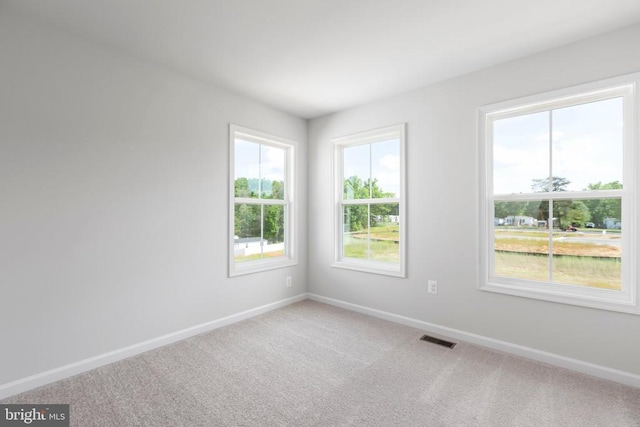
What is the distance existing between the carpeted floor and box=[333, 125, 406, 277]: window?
106 cm

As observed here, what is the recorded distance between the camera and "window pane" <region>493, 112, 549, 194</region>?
8.23ft

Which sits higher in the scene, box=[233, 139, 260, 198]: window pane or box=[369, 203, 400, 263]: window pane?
box=[233, 139, 260, 198]: window pane

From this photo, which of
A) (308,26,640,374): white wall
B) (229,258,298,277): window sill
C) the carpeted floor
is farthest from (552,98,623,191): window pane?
(229,258,298,277): window sill

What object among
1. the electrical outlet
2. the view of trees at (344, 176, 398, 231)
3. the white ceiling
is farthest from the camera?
the view of trees at (344, 176, 398, 231)

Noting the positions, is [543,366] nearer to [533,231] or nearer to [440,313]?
[440,313]

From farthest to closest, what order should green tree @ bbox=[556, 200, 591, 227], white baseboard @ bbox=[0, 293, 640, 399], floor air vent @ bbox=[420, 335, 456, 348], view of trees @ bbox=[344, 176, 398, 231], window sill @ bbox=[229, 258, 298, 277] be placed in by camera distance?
1. view of trees @ bbox=[344, 176, 398, 231]
2. window sill @ bbox=[229, 258, 298, 277]
3. floor air vent @ bbox=[420, 335, 456, 348]
4. green tree @ bbox=[556, 200, 591, 227]
5. white baseboard @ bbox=[0, 293, 640, 399]

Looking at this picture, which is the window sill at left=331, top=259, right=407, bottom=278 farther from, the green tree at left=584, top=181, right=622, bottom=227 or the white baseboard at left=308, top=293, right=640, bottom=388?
the green tree at left=584, top=181, right=622, bottom=227

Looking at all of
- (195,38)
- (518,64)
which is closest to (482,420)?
(518,64)

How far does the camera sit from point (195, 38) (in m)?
2.24

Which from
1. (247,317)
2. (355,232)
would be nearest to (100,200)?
(247,317)

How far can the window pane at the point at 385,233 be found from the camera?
3406 mm

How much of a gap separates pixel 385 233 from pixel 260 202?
5.11 ft

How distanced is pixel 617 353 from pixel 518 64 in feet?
7.75

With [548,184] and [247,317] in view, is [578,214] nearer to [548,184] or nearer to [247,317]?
[548,184]
